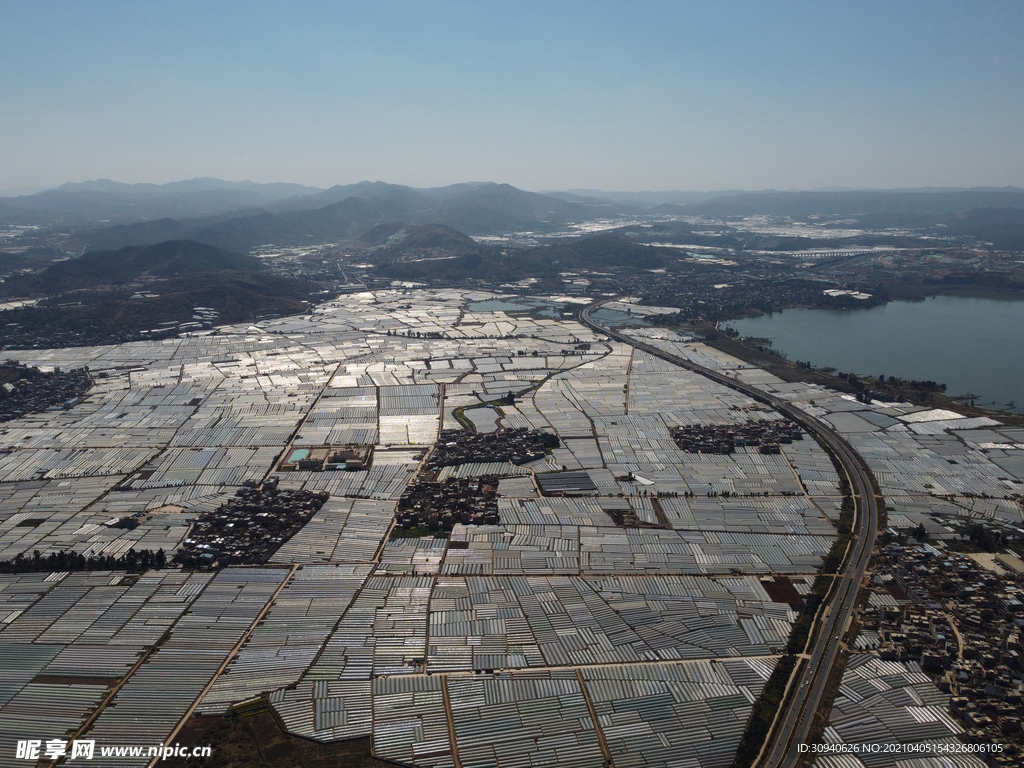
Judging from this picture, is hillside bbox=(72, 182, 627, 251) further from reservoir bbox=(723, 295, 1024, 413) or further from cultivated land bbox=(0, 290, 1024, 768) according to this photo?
reservoir bbox=(723, 295, 1024, 413)

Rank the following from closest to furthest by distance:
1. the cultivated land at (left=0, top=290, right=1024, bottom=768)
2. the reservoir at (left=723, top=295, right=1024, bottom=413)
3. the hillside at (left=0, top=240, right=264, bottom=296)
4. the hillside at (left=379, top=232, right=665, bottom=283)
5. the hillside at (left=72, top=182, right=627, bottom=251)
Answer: the cultivated land at (left=0, top=290, right=1024, bottom=768) < the reservoir at (left=723, top=295, right=1024, bottom=413) < the hillside at (left=0, top=240, right=264, bottom=296) < the hillside at (left=379, top=232, right=665, bottom=283) < the hillside at (left=72, top=182, right=627, bottom=251)

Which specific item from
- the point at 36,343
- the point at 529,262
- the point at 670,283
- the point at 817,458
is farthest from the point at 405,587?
the point at 529,262

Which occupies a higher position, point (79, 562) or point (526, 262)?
point (526, 262)

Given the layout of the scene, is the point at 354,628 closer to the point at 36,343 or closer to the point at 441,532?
the point at 441,532

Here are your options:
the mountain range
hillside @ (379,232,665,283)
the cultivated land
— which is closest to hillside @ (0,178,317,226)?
the mountain range

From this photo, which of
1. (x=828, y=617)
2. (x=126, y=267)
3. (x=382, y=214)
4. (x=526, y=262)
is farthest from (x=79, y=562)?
(x=382, y=214)

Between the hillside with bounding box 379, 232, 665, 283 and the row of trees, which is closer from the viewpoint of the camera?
the row of trees

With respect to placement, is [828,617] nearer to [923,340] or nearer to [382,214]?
[923,340]
